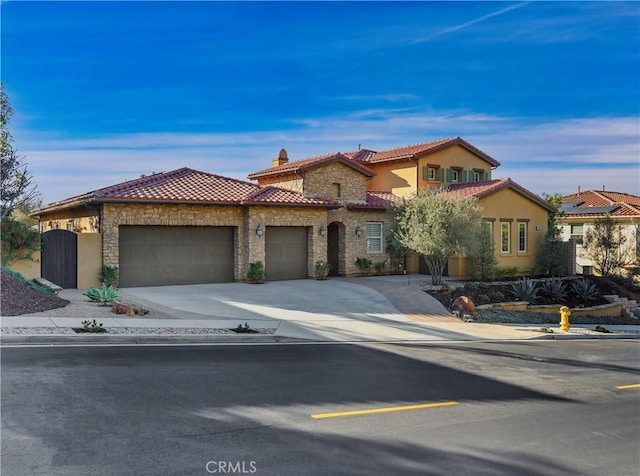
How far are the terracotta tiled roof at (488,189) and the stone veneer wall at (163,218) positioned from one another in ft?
35.9

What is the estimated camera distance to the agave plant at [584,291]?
2627cm

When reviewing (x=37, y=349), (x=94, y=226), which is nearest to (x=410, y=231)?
(x=94, y=226)

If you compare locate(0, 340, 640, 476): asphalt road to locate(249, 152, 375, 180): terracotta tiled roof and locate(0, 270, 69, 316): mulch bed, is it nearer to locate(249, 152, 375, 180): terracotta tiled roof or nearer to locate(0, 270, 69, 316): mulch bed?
locate(0, 270, 69, 316): mulch bed

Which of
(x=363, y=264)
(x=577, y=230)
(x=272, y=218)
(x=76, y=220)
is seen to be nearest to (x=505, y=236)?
(x=363, y=264)

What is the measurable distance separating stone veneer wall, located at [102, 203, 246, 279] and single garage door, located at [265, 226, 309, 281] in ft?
4.94

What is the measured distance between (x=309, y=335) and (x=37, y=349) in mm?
6199

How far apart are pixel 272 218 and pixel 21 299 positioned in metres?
11.3

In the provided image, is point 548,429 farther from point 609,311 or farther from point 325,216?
point 609,311

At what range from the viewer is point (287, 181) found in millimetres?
27875

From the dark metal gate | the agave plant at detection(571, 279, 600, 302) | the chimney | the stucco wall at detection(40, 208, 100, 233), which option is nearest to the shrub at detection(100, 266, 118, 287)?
the dark metal gate

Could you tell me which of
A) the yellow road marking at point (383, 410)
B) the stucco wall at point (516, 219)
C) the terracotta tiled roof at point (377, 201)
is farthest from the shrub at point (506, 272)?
the yellow road marking at point (383, 410)

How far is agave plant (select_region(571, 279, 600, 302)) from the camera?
26.3 meters

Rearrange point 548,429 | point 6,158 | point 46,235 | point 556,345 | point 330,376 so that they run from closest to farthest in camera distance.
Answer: point 548,429, point 330,376, point 556,345, point 46,235, point 6,158

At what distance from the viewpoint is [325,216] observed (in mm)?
26156
